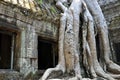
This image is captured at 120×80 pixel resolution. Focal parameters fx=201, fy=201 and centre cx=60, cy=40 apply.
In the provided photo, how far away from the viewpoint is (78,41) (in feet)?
18.4

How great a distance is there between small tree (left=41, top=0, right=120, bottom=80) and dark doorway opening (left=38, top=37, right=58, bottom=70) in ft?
1.73

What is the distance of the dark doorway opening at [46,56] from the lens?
5480 mm

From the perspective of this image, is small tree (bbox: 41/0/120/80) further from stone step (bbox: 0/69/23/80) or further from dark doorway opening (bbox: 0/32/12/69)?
dark doorway opening (bbox: 0/32/12/69)

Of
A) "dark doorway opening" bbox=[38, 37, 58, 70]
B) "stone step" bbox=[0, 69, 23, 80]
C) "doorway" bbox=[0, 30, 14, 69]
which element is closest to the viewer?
"stone step" bbox=[0, 69, 23, 80]

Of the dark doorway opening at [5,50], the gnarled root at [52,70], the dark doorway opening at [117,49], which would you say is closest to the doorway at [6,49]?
the dark doorway opening at [5,50]

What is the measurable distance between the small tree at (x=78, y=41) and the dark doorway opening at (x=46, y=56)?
20.7 inches

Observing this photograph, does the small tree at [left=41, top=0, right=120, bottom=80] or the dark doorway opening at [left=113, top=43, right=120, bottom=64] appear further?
the dark doorway opening at [left=113, top=43, right=120, bottom=64]

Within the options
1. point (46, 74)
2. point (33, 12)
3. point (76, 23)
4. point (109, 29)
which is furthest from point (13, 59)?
point (109, 29)

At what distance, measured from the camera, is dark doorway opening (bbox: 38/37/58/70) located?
18.0 feet

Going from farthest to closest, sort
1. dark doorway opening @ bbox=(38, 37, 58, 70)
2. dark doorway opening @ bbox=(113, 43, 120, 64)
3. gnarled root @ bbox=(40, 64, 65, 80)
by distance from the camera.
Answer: dark doorway opening @ bbox=(113, 43, 120, 64) < dark doorway opening @ bbox=(38, 37, 58, 70) < gnarled root @ bbox=(40, 64, 65, 80)

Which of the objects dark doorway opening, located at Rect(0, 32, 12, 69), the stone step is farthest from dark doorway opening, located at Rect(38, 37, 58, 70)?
the stone step

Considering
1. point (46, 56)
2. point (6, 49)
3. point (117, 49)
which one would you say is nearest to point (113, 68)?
point (117, 49)

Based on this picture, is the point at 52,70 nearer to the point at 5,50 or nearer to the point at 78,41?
the point at 5,50

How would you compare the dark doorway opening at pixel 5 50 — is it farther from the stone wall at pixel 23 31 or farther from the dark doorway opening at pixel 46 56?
the dark doorway opening at pixel 46 56
